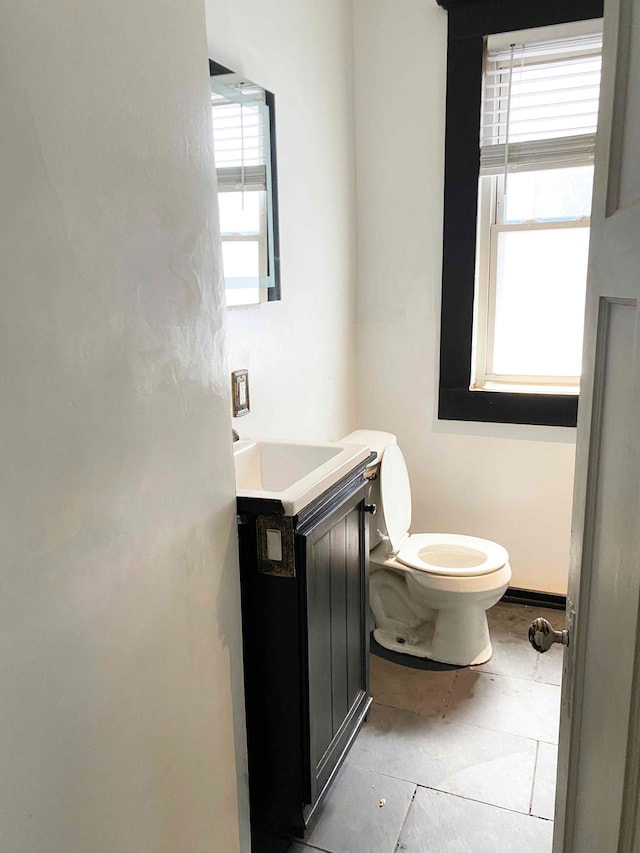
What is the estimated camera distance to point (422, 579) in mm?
2375

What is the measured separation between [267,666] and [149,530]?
0.59 metres

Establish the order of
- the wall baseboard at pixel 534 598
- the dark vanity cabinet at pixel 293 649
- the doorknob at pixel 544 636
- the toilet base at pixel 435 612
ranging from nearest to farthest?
the doorknob at pixel 544 636, the dark vanity cabinet at pixel 293 649, the toilet base at pixel 435 612, the wall baseboard at pixel 534 598

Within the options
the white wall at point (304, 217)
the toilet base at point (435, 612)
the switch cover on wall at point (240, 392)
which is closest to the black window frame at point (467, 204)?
the white wall at point (304, 217)

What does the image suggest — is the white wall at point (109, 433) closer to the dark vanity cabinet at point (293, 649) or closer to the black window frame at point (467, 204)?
the dark vanity cabinet at point (293, 649)

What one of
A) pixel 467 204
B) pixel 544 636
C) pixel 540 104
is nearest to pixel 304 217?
pixel 467 204

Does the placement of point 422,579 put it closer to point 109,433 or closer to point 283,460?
point 283,460

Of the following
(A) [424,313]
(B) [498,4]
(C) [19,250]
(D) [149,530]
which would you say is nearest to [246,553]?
(D) [149,530]

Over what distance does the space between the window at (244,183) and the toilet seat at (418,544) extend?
33.7 inches

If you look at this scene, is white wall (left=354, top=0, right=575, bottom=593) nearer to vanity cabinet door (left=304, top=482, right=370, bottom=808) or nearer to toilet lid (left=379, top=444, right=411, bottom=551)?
toilet lid (left=379, top=444, right=411, bottom=551)

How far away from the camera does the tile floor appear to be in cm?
172

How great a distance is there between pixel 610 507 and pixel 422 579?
1671mm

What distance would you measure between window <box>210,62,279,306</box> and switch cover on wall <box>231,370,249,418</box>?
8.4 inches

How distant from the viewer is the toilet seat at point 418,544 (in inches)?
95.6

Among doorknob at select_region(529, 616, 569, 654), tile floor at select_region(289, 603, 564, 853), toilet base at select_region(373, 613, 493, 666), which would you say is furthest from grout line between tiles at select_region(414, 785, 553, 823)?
doorknob at select_region(529, 616, 569, 654)
